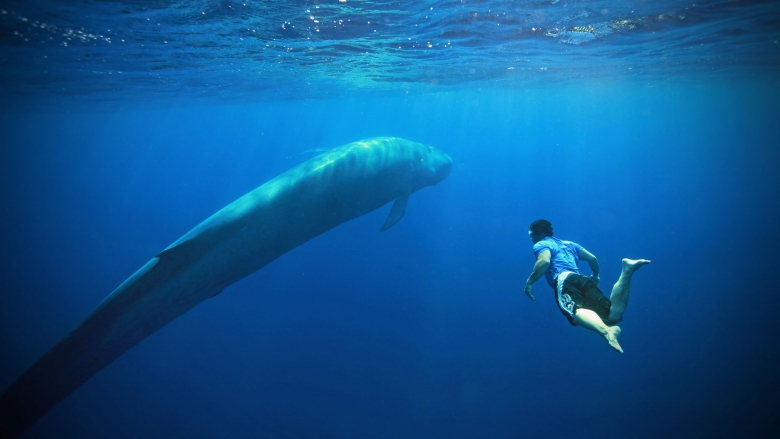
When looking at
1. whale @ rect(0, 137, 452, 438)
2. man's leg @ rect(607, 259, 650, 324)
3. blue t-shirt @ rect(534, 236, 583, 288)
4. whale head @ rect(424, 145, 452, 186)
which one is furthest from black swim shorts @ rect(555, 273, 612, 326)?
whale head @ rect(424, 145, 452, 186)

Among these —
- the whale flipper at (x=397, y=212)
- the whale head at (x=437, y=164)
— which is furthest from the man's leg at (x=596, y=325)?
the whale head at (x=437, y=164)

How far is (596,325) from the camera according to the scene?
176 inches

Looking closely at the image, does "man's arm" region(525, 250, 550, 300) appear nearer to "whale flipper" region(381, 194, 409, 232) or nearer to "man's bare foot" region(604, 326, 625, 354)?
"man's bare foot" region(604, 326, 625, 354)

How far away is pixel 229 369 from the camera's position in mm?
15062

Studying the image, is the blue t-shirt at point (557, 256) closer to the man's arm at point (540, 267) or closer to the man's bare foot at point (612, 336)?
the man's arm at point (540, 267)

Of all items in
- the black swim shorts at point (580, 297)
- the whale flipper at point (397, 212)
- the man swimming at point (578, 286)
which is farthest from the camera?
the whale flipper at point (397, 212)

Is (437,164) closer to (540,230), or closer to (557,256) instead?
(540,230)

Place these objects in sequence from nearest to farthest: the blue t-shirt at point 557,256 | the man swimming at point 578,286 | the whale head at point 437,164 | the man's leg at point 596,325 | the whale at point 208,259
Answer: the man's leg at point 596,325 → the man swimming at point 578,286 → the whale at point 208,259 → the blue t-shirt at point 557,256 → the whale head at point 437,164

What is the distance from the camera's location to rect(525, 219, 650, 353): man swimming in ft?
15.3

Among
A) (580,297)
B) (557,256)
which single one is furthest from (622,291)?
(557,256)

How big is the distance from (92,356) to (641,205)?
38321 mm

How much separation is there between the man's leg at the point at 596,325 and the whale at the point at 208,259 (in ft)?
18.7

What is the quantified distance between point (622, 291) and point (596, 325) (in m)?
0.67

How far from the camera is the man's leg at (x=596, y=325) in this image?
4330 millimetres
